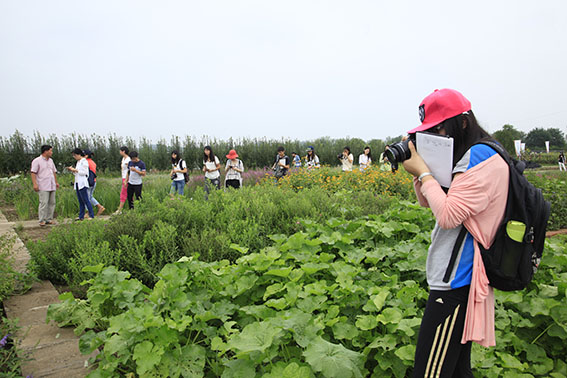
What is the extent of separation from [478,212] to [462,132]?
1.31ft

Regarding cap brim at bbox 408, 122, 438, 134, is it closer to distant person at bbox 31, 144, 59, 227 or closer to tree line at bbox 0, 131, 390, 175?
distant person at bbox 31, 144, 59, 227

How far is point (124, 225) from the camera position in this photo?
4414mm

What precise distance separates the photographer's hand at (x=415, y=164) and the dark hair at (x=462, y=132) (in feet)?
0.48

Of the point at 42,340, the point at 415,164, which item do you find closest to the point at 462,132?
the point at 415,164

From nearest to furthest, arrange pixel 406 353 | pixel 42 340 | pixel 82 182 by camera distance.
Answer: pixel 406 353 < pixel 42 340 < pixel 82 182

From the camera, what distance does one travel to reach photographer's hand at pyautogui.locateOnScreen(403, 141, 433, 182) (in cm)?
166

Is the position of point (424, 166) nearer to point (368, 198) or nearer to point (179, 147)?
point (368, 198)

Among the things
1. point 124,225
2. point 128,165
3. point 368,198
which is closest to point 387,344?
point 124,225

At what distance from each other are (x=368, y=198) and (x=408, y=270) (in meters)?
3.17

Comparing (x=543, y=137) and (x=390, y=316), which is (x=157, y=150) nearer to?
(x=390, y=316)

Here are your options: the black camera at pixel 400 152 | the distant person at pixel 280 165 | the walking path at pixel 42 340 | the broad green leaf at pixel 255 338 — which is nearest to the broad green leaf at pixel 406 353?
the broad green leaf at pixel 255 338

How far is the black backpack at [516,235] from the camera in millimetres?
1477

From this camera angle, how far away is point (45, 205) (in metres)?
7.69

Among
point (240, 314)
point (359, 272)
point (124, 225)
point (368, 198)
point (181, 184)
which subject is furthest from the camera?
point (181, 184)
